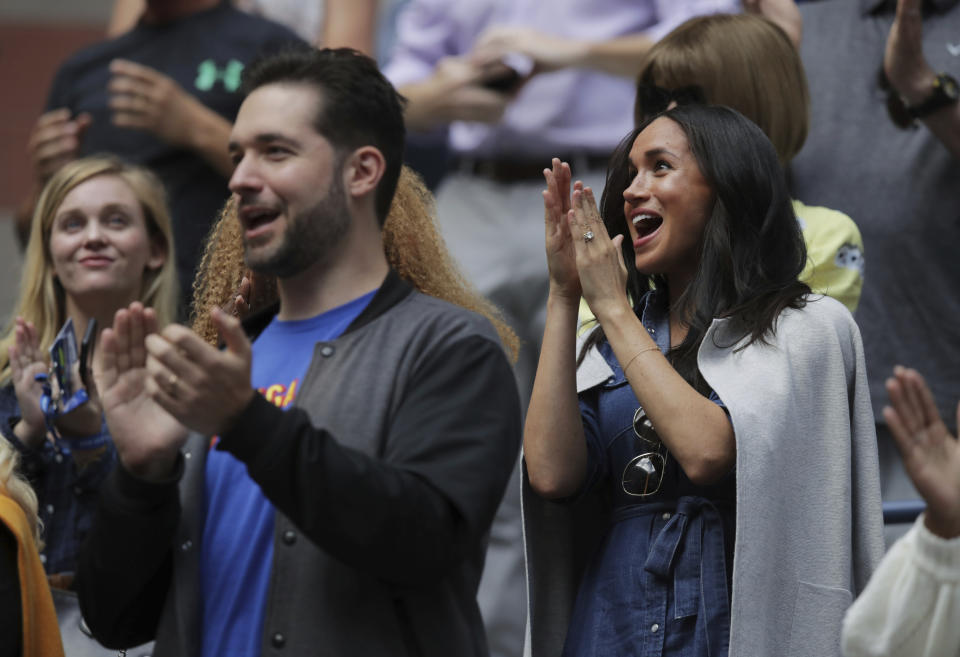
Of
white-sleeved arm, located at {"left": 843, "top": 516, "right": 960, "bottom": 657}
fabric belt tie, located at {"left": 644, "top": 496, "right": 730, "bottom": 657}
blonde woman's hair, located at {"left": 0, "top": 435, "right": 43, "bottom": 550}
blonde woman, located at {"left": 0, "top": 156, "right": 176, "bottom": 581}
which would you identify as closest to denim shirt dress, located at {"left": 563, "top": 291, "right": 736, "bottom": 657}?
fabric belt tie, located at {"left": 644, "top": 496, "right": 730, "bottom": 657}

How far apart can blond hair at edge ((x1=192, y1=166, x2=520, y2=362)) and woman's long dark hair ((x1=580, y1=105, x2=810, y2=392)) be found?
45cm

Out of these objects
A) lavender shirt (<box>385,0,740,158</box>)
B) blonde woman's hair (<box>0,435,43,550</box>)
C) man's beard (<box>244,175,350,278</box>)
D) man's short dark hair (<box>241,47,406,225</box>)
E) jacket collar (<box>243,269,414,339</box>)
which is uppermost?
lavender shirt (<box>385,0,740,158</box>)

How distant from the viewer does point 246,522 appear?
3051 millimetres

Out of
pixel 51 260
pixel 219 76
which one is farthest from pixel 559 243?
pixel 219 76

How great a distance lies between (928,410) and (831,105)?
6.77 ft

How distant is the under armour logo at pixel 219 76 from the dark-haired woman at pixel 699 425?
85.3 inches

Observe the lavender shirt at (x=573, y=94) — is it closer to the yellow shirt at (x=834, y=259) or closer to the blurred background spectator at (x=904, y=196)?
the blurred background spectator at (x=904, y=196)

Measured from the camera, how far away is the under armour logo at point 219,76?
17.4 feet

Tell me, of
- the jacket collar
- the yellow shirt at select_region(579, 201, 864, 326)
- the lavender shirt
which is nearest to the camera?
the jacket collar

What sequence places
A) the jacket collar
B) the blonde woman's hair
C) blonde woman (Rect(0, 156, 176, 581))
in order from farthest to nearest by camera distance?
blonde woman (Rect(0, 156, 176, 581)) < the blonde woman's hair < the jacket collar

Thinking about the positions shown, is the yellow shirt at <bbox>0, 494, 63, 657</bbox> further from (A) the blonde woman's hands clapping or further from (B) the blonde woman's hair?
(A) the blonde woman's hands clapping

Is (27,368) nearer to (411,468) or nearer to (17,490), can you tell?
(17,490)

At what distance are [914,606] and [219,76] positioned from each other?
3.34 m

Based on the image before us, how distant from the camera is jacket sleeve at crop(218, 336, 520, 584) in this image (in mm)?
2727
